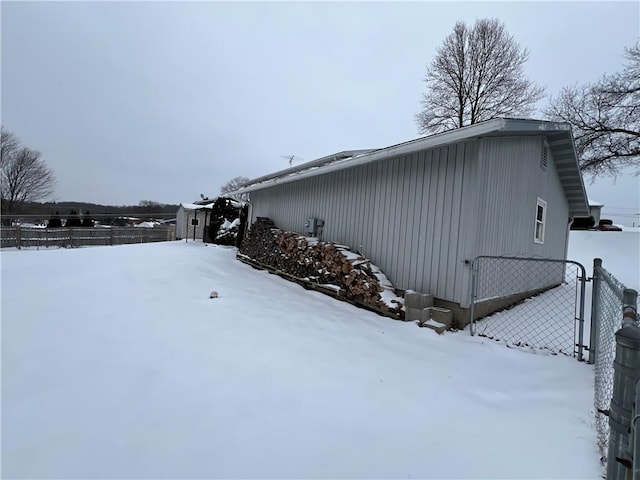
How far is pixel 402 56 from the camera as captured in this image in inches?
628

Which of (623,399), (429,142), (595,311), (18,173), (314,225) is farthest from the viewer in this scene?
(18,173)

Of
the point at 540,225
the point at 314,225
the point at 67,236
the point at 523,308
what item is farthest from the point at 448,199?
the point at 67,236

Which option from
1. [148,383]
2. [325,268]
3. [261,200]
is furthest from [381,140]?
[148,383]

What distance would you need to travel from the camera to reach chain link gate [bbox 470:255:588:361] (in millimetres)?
3885

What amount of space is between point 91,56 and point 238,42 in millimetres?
5545

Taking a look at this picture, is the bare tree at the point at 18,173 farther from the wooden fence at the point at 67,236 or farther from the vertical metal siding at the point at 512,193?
the vertical metal siding at the point at 512,193

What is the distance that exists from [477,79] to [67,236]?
22208 mm

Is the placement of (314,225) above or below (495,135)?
below

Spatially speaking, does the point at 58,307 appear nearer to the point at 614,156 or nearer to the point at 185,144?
the point at 614,156

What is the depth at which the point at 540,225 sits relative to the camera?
7211mm

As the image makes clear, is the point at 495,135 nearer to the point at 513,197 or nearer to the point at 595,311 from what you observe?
the point at 513,197

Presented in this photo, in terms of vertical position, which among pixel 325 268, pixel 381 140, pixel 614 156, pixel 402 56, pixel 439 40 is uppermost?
pixel 439 40

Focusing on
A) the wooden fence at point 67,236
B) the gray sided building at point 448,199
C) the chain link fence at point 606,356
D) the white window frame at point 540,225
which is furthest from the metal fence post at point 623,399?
the wooden fence at point 67,236

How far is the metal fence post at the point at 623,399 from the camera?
1.12 metres
